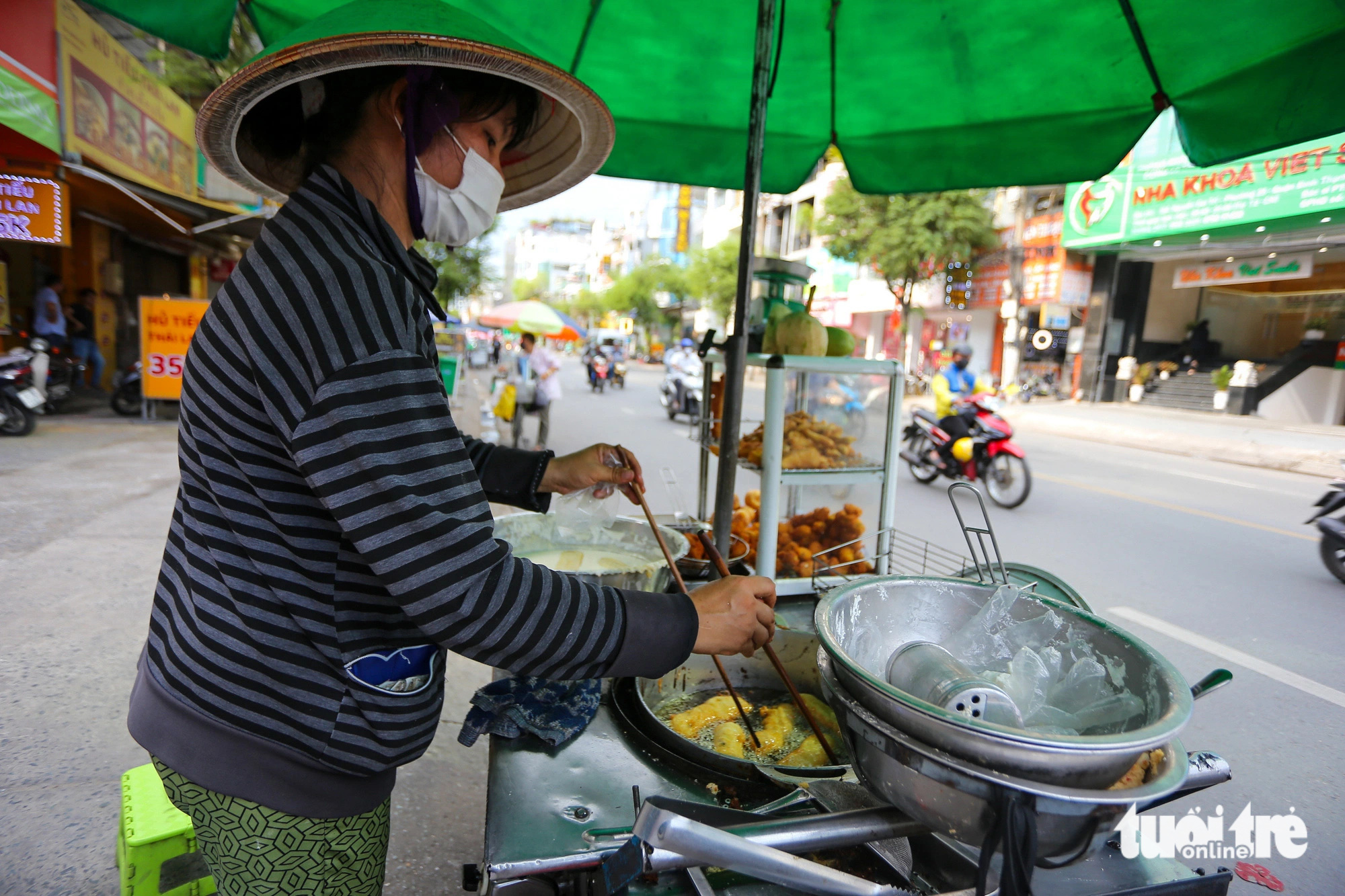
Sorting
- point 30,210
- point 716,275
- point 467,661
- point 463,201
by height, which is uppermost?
point 716,275

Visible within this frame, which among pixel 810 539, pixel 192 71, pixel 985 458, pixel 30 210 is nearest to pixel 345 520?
pixel 810 539

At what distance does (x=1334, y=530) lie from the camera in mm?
4902

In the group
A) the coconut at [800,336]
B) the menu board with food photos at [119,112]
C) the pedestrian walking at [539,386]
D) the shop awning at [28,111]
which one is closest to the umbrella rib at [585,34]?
the coconut at [800,336]

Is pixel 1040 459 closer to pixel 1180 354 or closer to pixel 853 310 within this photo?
pixel 1180 354

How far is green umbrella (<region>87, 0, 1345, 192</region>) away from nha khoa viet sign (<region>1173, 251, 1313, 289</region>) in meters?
17.0

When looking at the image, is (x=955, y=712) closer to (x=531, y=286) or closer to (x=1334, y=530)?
(x=1334, y=530)

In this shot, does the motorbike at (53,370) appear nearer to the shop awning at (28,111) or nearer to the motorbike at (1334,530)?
the shop awning at (28,111)

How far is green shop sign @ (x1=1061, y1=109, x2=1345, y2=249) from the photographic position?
12.3 metres

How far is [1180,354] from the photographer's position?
1895cm

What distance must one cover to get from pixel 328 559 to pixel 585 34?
2011mm

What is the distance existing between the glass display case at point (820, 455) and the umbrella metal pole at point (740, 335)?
0.18m

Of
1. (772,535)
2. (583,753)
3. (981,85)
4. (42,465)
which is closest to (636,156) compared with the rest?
(981,85)

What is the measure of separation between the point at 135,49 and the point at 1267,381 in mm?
22578

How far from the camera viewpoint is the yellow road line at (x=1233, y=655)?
344 cm
